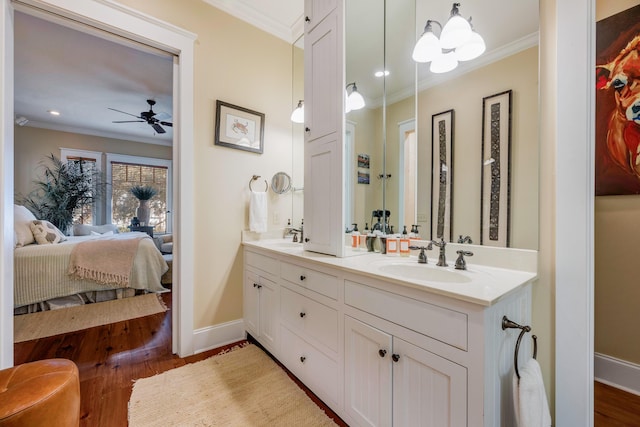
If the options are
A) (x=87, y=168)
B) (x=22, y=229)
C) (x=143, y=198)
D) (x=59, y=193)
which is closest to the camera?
(x=22, y=229)

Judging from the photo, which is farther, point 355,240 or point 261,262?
point 261,262

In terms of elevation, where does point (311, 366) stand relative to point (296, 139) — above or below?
below

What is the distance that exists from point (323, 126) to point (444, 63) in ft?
2.55

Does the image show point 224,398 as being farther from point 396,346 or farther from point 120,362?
point 396,346

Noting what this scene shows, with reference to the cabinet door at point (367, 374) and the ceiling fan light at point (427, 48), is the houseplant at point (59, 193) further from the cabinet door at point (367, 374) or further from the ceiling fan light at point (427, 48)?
the ceiling fan light at point (427, 48)

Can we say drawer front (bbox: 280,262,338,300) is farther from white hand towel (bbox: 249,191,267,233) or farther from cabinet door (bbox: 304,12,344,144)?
cabinet door (bbox: 304,12,344,144)

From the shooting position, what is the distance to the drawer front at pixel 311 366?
1.34 m

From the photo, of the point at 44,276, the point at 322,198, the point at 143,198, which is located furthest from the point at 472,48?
the point at 143,198

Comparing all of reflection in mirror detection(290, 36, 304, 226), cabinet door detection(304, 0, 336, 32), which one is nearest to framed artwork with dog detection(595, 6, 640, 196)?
cabinet door detection(304, 0, 336, 32)

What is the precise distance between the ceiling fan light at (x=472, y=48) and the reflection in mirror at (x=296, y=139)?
5.01ft

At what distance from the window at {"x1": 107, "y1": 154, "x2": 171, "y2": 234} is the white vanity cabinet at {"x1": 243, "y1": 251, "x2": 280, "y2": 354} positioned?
5.10 m

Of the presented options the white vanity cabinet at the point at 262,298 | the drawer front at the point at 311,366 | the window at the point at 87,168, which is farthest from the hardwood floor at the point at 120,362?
the window at the point at 87,168

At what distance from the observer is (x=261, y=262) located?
198cm

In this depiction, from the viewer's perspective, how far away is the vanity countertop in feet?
2.91
